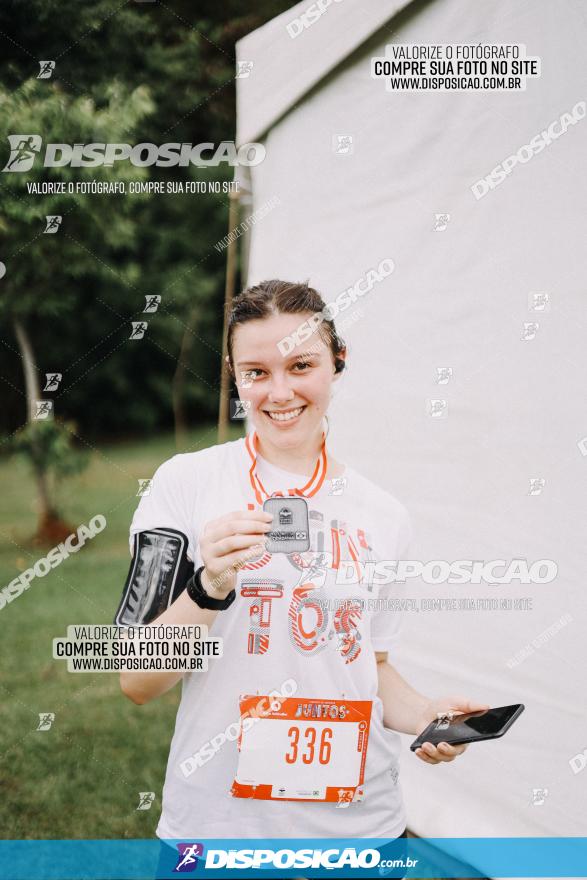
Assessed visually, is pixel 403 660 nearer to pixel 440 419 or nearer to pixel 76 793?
pixel 440 419

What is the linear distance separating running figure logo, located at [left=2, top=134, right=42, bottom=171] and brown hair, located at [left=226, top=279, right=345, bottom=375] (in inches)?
38.8

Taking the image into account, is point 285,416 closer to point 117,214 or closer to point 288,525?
point 288,525

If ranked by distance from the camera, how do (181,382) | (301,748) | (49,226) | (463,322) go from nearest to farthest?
(301,748), (463,322), (49,226), (181,382)

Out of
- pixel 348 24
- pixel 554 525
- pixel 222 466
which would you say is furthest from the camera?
pixel 348 24

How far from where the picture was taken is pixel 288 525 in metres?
1.92

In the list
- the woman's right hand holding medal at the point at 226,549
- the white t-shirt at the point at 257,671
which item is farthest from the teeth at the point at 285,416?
the woman's right hand holding medal at the point at 226,549

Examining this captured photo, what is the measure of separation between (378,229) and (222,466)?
1123 mm

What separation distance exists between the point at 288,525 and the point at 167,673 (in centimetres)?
42

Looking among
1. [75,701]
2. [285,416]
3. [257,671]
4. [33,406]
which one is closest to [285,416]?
[285,416]

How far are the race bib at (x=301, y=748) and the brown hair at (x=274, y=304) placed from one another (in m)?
0.82

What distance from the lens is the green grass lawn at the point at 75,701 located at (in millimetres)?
2906

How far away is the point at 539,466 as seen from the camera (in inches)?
94.0

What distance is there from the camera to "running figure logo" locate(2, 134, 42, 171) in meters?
2.54

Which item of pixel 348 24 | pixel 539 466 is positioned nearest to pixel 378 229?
pixel 348 24
